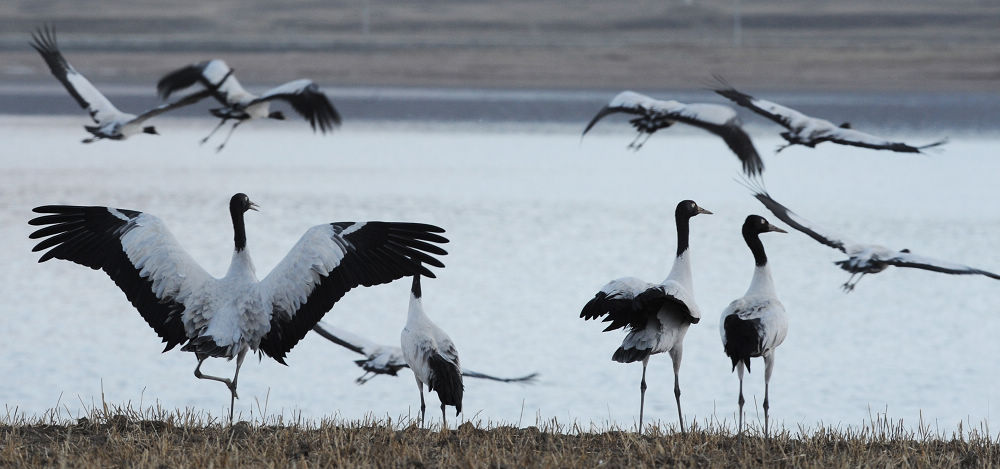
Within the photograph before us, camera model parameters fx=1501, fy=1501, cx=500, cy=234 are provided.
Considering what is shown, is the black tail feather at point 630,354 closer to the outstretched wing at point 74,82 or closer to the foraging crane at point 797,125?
the foraging crane at point 797,125

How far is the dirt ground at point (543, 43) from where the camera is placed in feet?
123

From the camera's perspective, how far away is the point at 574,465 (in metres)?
6.42

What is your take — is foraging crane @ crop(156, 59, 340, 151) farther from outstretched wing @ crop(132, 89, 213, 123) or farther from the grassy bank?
the grassy bank

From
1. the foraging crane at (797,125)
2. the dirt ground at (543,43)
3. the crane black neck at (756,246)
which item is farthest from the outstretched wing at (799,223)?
the dirt ground at (543,43)

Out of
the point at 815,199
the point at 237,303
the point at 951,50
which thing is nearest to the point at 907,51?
the point at 951,50

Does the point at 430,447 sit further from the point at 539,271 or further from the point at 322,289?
the point at 539,271

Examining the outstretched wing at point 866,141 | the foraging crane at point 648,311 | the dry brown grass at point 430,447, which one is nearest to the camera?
the dry brown grass at point 430,447

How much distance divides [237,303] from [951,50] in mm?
41626

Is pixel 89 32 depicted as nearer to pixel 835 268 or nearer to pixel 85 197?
pixel 85 197

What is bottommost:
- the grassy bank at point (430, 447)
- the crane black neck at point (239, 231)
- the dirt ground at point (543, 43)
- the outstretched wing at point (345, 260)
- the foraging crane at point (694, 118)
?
the grassy bank at point (430, 447)

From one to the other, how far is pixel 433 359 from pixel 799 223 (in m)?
2.08

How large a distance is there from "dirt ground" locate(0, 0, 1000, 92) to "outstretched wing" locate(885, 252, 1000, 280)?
2656cm

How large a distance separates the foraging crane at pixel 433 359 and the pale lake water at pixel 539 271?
17.0 inches

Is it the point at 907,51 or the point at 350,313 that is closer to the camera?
the point at 350,313
